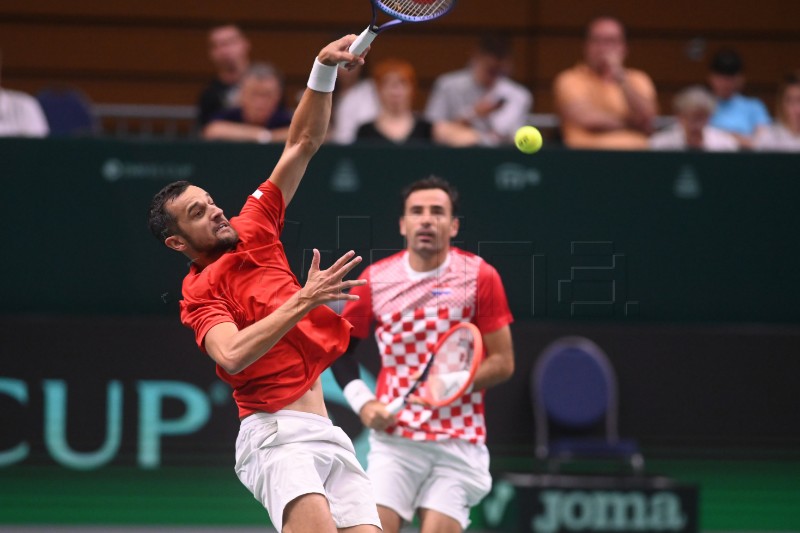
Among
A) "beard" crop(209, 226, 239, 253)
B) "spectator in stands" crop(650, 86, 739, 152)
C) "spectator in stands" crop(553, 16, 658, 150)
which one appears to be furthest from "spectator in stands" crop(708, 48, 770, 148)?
"beard" crop(209, 226, 239, 253)

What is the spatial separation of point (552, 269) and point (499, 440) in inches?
54.0

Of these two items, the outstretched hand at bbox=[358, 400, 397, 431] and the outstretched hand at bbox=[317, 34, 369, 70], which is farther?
the outstretched hand at bbox=[358, 400, 397, 431]

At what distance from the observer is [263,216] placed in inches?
211

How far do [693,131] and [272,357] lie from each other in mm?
5291

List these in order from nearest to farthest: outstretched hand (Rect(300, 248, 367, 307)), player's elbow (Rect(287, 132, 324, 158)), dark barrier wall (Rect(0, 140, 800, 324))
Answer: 1. outstretched hand (Rect(300, 248, 367, 307))
2. player's elbow (Rect(287, 132, 324, 158))
3. dark barrier wall (Rect(0, 140, 800, 324))

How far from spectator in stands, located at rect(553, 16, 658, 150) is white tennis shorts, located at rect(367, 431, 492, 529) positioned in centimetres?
393

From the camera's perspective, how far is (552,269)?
8250mm

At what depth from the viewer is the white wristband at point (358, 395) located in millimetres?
5969

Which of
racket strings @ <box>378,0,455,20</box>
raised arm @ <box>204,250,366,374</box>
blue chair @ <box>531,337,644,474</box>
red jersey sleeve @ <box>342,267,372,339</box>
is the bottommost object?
blue chair @ <box>531,337,644,474</box>

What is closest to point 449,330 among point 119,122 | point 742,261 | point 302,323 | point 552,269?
point 302,323

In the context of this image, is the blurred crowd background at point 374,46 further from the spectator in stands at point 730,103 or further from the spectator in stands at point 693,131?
the spectator in stands at point 693,131

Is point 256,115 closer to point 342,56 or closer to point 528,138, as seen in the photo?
point 528,138

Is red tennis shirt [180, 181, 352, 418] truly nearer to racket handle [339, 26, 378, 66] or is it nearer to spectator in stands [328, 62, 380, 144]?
racket handle [339, 26, 378, 66]

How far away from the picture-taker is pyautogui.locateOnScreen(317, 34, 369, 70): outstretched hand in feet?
16.9
